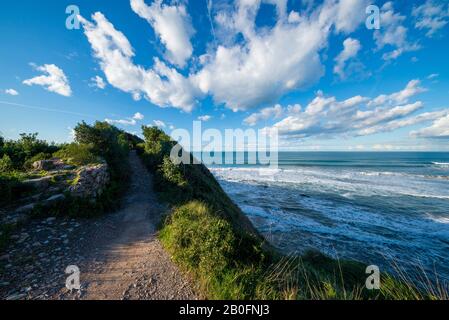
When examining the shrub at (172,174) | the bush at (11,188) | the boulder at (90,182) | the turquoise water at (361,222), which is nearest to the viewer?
the bush at (11,188)

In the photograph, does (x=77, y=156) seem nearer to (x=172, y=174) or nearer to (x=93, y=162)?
(x=93, y=162)

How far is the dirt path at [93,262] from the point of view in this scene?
140 inches

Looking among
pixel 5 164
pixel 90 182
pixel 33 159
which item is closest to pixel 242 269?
pixel 90 182

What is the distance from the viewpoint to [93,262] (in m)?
4.48

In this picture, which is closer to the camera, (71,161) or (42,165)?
(42,165)

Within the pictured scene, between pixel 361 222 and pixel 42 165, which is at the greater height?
pixel 42 165

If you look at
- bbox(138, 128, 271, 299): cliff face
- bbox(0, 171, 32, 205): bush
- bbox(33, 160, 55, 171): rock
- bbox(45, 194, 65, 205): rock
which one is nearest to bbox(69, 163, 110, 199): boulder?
bbox(45, 194, 65, 205): rock

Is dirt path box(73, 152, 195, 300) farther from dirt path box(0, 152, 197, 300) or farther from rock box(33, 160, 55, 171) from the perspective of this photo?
rock box(33, 160, 55, 171)

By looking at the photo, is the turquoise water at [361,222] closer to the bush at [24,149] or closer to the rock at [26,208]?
the rock at [26,208]

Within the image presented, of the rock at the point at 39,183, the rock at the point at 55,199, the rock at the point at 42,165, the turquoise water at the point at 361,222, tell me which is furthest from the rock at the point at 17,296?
the turquoise water at the point at 361,222

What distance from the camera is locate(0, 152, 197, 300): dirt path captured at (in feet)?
11.7

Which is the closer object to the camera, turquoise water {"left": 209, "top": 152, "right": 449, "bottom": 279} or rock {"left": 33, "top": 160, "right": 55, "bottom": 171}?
rock {"left": 33, "top": 160, "right": 55, "bottom": 171}

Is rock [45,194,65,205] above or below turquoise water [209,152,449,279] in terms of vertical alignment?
above
